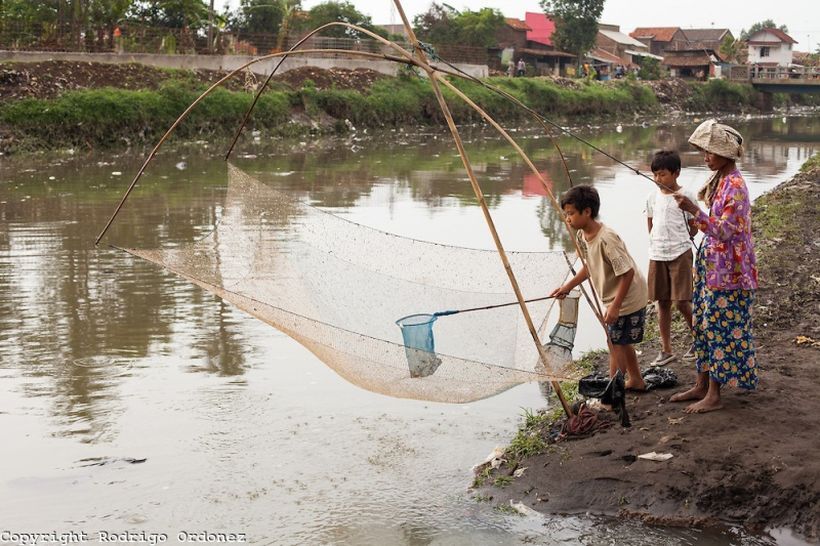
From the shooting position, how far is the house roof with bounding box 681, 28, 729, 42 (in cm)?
5925

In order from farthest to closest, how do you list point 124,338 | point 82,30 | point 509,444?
1. point 82,30
2. point 124,338
3. point 509,444

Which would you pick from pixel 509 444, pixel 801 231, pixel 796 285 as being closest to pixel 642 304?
pixel 509 444

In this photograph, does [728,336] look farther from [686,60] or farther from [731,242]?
[686,60]

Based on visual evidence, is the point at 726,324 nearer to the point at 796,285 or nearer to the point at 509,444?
the point at 509,444

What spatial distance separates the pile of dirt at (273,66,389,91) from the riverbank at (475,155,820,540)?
64.5 ft

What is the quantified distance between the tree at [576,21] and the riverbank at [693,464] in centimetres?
3757

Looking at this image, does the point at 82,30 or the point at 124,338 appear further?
the point at 82,30

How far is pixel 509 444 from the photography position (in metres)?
3.89

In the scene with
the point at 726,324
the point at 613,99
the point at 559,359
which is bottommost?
the point at 559,359

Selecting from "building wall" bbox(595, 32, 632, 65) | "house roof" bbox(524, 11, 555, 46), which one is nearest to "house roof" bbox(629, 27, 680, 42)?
"building wall" bbox(595, 32, 632, 65)

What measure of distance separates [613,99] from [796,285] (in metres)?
30.5

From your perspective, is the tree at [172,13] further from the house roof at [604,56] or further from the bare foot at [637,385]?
the house roof at [604,56]

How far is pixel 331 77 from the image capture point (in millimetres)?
24328

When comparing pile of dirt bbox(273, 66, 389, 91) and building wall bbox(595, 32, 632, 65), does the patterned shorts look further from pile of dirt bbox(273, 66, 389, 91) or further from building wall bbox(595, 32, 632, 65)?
building wall bbox(595, 32, 632, 65)
